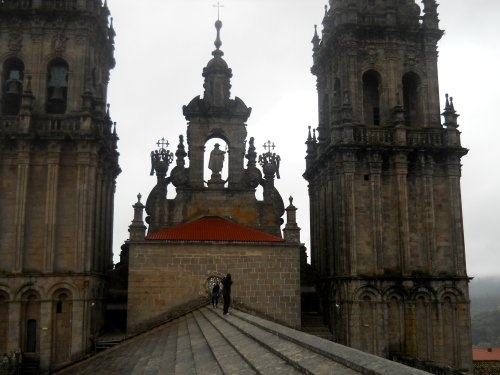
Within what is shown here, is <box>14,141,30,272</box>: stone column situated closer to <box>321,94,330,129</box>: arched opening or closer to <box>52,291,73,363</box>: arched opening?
<box>52,291,73,363</box>: arched opening

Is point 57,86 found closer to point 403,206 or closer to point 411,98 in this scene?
point 403,206

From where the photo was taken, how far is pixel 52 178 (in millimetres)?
28047

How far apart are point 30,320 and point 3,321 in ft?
3.88

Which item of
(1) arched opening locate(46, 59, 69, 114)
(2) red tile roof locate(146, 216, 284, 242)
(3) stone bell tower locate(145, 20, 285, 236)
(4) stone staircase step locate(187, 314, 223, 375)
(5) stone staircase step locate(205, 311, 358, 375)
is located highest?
(1) arched opening locate(46, 59, 69, 114)

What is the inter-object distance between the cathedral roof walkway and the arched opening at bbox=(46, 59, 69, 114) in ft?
62.5

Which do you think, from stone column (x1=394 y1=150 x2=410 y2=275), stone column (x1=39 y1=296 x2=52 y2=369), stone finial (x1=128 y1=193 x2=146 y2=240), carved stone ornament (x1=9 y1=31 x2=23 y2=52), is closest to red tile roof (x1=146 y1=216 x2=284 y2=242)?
stone finial (x1=128 y1=193 x2=146 y2=240)

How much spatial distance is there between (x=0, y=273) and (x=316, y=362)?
79.4 ft

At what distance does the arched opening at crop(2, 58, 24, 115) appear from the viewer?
30.0 metres

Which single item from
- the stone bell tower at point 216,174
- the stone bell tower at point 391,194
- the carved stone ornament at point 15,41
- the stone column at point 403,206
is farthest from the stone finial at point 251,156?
the carved stone ornament at point 15,41

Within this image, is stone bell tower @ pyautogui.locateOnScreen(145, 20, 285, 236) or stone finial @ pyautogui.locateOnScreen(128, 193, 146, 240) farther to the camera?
stone bell tower @ pyautogui.locateOnScreen(145, 20, 285, 236)

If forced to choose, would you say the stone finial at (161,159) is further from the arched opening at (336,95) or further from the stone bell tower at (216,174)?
the arched opening at (336,95)

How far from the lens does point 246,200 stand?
33.0m

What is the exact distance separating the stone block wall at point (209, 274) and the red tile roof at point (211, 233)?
46 centimetres

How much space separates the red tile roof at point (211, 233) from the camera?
27.3 m
